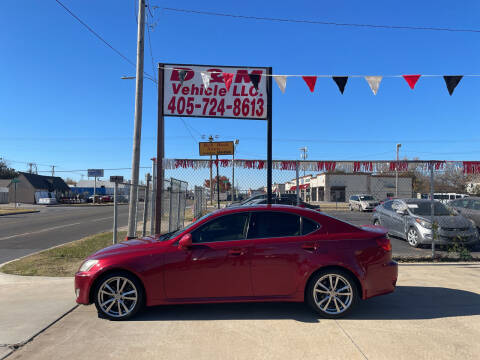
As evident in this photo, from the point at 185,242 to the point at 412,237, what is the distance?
8016 millimetres

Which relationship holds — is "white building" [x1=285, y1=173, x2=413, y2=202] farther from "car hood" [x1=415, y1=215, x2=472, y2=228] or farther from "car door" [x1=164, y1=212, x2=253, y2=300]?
"car door" [x1=164, y1=212, x2=253, y2=300]

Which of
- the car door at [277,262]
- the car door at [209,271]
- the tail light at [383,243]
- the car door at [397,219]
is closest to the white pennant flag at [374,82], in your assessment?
the car door at [397,219]

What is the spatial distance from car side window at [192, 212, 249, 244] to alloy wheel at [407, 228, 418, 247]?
7.15 metres

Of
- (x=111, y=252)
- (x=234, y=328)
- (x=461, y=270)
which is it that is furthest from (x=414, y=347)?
(x=461, y=270)

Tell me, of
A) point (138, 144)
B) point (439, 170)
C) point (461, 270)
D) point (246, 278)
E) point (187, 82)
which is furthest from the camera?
point (138, 144)

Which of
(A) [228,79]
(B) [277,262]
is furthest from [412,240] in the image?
(B) [277,262]

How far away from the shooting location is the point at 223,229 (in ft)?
15.5

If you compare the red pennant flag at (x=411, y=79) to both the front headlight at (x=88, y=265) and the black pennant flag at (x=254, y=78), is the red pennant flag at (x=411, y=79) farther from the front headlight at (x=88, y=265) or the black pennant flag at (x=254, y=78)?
the front headlight at (x=88, y=265)

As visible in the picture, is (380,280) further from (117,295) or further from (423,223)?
(423,223)

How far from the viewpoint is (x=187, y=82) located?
867 centimetres

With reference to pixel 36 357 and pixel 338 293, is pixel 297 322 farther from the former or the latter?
pixel 36 357

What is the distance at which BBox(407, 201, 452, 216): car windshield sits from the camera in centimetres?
1030

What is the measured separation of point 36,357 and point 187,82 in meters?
6.64

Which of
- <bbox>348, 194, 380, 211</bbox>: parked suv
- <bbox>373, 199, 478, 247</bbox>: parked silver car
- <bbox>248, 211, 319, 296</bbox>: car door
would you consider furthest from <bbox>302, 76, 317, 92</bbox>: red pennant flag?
<bbox>348, 194, 380, 211</bbox>: parked suv
